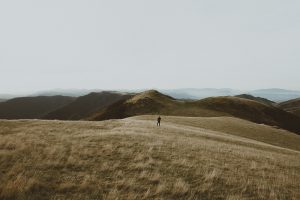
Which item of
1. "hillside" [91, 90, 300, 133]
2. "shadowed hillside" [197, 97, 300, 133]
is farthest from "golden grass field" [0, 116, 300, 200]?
"shadowed hillside" [197, 97, 300, 133]

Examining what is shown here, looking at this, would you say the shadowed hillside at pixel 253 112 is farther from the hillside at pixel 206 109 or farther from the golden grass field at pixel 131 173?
the golden grass field at pixel 131 173

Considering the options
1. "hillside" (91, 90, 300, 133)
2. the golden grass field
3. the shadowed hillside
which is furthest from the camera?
the shadowed hillside

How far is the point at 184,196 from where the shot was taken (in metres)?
11.1

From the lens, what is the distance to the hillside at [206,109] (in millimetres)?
92331

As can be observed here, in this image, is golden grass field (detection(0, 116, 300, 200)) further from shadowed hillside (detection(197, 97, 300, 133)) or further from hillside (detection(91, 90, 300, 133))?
shadowed hillside (detection(197, 97, 300, 133))

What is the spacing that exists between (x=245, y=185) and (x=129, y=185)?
4.90m

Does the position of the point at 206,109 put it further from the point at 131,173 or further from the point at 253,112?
the point at 131,173

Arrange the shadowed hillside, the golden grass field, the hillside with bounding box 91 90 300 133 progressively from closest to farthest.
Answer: the golden grass field
the hillside with bounding box 91 90 300 133
the shadowed hillside

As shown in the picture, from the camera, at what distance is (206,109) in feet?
327

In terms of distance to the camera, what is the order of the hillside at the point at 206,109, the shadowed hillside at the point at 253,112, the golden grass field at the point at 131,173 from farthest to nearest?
1. the shadowed hillside at the point at 253,112
2. the hillside at the point at 206,109
3. the golden grass field at the point at 131,173

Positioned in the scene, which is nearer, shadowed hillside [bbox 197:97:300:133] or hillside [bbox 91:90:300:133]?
hillside [bbox 91:90:300:133]

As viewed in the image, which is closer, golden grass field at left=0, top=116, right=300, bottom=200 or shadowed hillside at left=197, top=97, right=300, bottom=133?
golden grass field at left=0, top=116, right=300, bottom=200

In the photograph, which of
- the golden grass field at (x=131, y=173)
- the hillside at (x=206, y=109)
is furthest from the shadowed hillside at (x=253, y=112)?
the golden grass field at (x=131, y=173)

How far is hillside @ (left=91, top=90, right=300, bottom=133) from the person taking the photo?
9233cm
